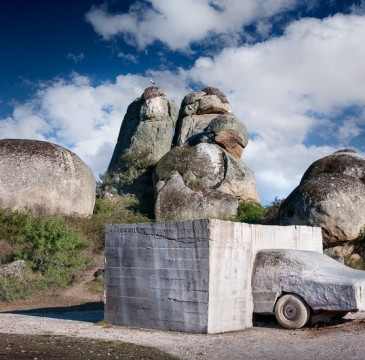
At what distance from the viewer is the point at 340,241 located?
1639cm

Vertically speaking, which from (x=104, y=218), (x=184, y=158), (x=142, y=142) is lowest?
(x=104, y=218)

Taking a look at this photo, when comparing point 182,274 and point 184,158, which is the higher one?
point 184,158

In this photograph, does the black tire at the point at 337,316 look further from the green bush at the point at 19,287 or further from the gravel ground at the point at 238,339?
the green bush at the point at 19,287

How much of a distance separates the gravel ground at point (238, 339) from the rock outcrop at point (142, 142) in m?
17.1

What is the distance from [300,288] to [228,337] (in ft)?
5.66

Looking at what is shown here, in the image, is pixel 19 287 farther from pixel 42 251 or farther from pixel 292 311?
pixel 292 311

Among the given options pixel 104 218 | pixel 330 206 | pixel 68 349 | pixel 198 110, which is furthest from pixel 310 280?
pixel 198 110

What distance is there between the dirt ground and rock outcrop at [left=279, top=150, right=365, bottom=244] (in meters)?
6.09

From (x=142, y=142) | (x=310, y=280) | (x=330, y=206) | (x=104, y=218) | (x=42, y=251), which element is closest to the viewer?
(x=310, y=280)

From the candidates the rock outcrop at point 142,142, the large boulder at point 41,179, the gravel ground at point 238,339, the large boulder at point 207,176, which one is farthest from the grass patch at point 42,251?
the rock outcrop at point 142,142

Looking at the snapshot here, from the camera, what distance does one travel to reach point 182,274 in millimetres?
9234

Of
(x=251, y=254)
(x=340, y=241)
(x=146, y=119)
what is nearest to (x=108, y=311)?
(x=251, y=254)

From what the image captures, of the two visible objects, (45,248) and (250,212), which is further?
(250,212)

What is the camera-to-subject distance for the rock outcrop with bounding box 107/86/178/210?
2852cm
